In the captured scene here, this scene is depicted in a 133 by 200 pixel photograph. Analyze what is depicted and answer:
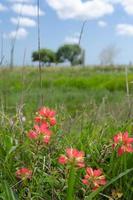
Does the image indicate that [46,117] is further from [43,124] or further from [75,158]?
[75,158]

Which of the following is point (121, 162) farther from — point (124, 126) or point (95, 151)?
point (124, 126)

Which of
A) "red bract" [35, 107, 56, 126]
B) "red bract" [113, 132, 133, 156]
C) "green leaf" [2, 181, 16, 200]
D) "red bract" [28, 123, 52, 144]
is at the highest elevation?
"red bract" [35, 107, 56, 126]

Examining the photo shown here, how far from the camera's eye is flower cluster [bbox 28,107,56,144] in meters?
1.51

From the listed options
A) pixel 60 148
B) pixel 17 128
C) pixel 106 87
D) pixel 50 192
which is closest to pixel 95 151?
pixel 60 148

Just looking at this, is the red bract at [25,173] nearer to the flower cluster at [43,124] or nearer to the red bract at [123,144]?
the flower cluster at [43,124]

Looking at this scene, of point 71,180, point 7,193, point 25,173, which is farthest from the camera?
point 25,173

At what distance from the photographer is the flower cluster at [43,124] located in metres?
1.51

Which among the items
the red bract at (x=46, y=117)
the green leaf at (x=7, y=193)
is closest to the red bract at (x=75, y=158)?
the green leaf at (x=7, y=193)

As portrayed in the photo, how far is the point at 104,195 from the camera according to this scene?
4.95ft

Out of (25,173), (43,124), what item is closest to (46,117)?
(43,124)

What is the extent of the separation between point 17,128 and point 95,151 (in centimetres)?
39

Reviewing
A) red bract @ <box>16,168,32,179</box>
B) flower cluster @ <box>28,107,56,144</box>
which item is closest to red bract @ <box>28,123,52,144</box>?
flower cluster @ <box>28,107,56,144</box>

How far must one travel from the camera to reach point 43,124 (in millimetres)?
1537

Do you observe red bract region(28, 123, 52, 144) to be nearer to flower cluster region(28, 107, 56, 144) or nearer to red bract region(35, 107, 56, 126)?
flower cluster region(28, 107, 56, 144)
